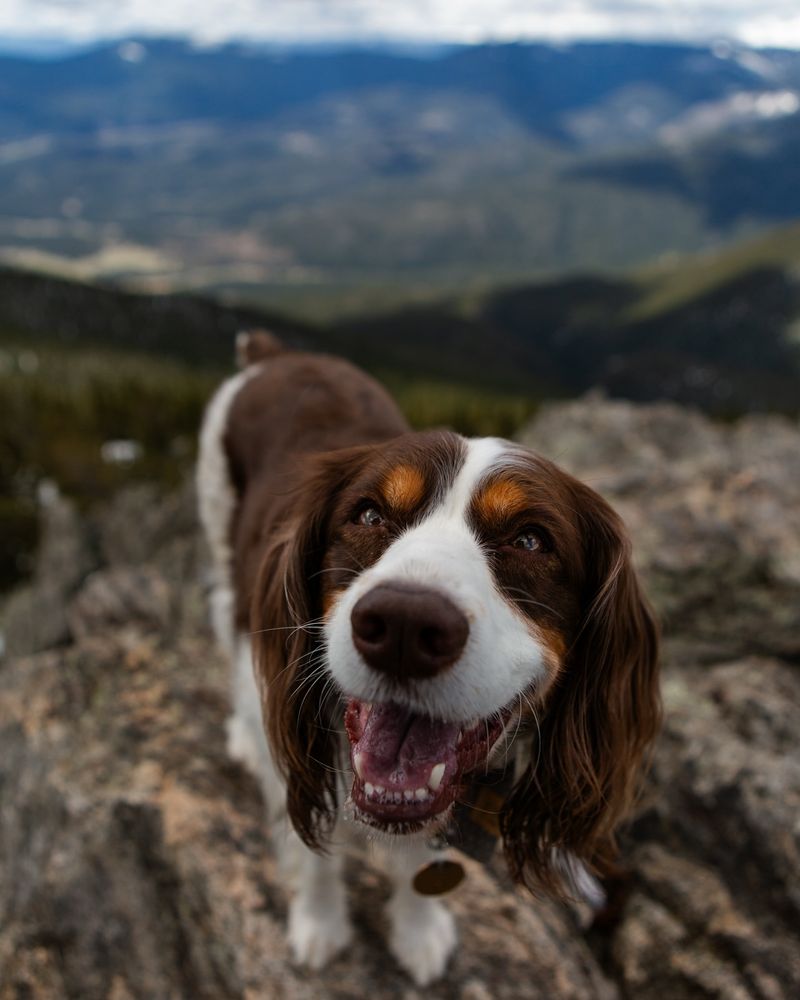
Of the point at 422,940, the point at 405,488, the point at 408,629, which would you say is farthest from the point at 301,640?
the point at 422,940

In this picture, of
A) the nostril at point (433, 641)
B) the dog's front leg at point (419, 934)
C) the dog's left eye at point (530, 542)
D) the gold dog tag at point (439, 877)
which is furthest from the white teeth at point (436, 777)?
the dog's front leg at point (419, 934)

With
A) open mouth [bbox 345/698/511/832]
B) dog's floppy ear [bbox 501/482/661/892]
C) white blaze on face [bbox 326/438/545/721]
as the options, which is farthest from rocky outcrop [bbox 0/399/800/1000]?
open mouth [bbox 345/698/511/832]

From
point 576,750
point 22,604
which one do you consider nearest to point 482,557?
point 576,750

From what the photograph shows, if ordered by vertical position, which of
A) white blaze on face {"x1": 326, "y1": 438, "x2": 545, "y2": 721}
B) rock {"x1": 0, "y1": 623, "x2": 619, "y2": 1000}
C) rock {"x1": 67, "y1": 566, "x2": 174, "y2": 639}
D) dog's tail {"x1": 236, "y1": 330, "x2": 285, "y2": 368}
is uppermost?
→ white blaze on face {"x1": 326, "y1": 438, "x2": 545, "y2": 721}

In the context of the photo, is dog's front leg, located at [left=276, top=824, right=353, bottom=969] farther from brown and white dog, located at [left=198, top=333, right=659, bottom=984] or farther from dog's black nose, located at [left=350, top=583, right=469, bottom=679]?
dog's black nose, located at [left=350, top=583, right=469, bottom=679]

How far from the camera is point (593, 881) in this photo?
571cm

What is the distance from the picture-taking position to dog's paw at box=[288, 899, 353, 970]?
217 inches

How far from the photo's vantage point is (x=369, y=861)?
20.4ft

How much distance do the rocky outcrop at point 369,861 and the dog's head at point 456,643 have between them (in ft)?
4.82

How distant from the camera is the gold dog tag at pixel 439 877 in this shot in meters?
4.84

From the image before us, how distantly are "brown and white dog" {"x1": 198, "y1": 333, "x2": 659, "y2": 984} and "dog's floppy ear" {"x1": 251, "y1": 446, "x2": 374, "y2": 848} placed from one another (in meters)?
0.01

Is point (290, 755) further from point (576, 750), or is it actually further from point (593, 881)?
point (593, 881)

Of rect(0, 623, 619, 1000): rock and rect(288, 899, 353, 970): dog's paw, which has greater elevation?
rect(288, 899, 353, 970): dog's paw

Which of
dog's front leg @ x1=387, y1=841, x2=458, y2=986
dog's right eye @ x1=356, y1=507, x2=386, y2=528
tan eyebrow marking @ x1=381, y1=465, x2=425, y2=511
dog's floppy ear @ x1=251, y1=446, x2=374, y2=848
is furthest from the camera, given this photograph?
dog's front leg @ x1=387, y1=841, x2=458, y2=986
